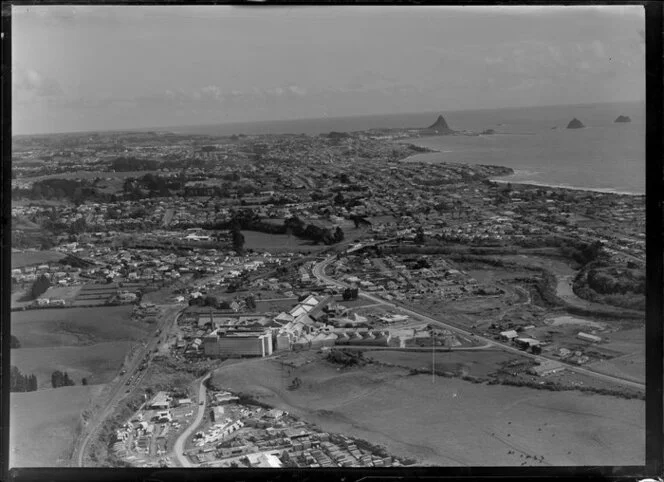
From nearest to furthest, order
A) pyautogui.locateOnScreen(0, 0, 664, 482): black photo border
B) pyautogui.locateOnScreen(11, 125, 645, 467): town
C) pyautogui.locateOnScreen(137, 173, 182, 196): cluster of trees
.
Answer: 1. pyautogui.locateOnScreen(0, 0, 664, 482): black photo border
2. pyautogui.locateOnScreen(11, 125, 645, 467): town
3. pyautogui.locateOnScreen(137, 173, 182, 196): cluster of trees

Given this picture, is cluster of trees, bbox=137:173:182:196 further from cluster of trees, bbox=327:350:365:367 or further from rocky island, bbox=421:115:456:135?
rocky island, bbox=421:115:456:135

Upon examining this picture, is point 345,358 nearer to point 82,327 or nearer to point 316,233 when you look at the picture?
point 316,233

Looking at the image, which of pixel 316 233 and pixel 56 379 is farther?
pixel 316 233

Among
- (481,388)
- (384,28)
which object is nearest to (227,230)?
(384,28)

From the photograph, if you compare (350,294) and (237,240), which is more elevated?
(237,240)

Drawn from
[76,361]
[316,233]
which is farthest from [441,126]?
[76,361]

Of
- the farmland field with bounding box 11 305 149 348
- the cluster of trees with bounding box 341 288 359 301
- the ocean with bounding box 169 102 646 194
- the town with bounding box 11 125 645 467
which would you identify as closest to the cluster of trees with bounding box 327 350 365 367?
the town with bounding box 11 125 645 467
